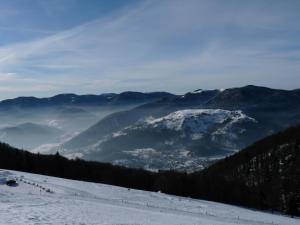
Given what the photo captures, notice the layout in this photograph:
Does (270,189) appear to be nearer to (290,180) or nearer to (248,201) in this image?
(290,180)

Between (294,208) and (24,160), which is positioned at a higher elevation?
(24,160)

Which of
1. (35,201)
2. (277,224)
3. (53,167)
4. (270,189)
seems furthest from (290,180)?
(35,201)

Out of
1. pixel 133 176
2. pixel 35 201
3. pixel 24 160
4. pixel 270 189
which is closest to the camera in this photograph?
pixel 35 201

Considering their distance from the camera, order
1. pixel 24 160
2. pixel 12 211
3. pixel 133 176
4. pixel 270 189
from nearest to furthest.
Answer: pixel 12 211
pixel 24 160
pixel 133 176
pixel 270 189

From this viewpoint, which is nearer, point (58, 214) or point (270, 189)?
point (58, 214)

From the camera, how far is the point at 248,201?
116m

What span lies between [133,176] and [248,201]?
34.0 metres

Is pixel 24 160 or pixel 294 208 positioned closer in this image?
pixel 294 208

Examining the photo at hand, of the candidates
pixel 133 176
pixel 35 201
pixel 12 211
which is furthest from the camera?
pixel 133 176


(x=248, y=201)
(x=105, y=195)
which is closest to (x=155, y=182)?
(x=248, y=201)

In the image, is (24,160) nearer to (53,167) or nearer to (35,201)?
(53,167)

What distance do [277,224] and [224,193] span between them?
66.7m

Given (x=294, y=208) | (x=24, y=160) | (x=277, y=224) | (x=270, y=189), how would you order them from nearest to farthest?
(x=277, y=224) < (x=294, y=208) < (x=24, y=160) < (x=270, y=189)

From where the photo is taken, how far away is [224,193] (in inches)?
4633
